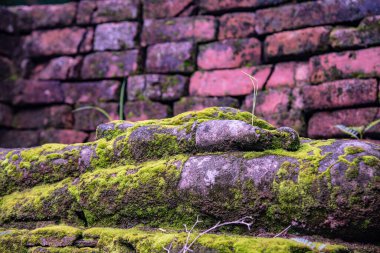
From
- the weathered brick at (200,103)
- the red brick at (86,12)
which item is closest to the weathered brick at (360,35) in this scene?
the weathered brick at (200,103)

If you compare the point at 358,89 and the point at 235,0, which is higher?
the point at 235,0

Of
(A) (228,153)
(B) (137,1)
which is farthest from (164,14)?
(A) (228,153)

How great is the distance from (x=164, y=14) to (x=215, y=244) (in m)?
2.96

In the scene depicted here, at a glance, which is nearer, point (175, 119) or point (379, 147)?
point (379, 147)

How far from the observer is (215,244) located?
1438mm

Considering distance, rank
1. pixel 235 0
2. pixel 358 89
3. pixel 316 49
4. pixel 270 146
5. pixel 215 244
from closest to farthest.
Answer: pixel 215 244
pixel 270 146
pixel 358 89
pixel 316 49
pixel 235 0

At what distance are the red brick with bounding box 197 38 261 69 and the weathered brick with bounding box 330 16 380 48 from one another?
589 mm

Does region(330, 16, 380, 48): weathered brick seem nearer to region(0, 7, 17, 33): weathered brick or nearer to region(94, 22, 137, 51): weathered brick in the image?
region(94, 22, 137, 51): weathered brick

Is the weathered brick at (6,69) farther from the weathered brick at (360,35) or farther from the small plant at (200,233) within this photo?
the small plant at (200,233)

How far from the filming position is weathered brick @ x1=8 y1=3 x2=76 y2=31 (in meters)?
4.33

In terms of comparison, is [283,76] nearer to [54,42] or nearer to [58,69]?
[58,69]

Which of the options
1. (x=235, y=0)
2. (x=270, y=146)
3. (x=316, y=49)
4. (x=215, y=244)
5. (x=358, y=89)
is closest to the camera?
(x=215, y=244)

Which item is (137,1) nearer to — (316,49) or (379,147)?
(316,49)

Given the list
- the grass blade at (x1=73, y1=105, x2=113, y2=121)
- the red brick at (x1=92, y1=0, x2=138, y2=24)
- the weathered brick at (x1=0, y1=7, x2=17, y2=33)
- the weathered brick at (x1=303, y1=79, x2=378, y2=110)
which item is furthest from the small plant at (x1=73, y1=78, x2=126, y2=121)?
the weathered brick at (x1=303, y1=79, x2=378, y2=110)
